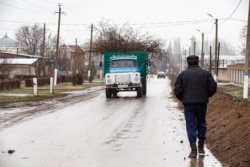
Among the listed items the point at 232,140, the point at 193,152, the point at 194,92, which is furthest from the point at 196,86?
the point at 232,140

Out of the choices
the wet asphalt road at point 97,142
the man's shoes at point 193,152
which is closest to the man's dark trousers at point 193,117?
the man's shoes at point 193,152

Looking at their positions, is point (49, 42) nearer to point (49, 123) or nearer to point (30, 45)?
point (30, 45)

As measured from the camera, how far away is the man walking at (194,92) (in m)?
9.10

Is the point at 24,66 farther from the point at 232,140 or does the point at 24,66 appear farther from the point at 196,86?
the point at 196,86

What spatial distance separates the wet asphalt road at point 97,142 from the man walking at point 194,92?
1.83ft

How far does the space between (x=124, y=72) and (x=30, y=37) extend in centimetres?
7916

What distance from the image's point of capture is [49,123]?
50.8ft

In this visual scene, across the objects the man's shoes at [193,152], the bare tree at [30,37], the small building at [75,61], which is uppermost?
the bare tree at [30,37]

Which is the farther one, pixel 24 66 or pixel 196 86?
pixel 24 66

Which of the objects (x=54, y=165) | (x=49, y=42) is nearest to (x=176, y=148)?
(x=54, y=165)

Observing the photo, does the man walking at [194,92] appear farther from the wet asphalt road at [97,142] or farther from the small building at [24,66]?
the small building at [24,66]

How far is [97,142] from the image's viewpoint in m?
11.2

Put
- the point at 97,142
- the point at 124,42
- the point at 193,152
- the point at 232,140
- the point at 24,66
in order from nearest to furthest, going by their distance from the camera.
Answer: the point at 193,152 < the point at 232,140 < the point at 97,142 < the point at 124,42 < the point at 24,66

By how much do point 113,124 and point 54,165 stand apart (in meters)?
6.95
